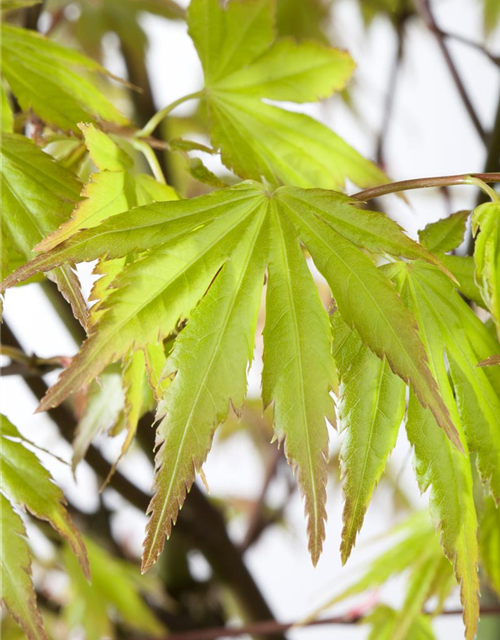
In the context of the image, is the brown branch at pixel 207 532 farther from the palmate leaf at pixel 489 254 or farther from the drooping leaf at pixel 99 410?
the palmate leaf at pixel 489 254

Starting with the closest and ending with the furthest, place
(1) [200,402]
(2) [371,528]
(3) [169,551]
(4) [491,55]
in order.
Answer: (1) [200,402]
(4) [491,55]
(3) [169,551]
(2) [371,528]

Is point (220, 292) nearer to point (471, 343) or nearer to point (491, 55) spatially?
point (471, 343)

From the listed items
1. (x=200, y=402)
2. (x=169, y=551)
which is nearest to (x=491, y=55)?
(x=200, y=402)

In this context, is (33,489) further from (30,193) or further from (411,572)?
(411,572)

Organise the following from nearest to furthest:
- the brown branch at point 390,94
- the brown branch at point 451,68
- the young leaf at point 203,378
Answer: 1. the young leaf at point 203,378
2. the brown branch at point 451,68
3. the brown branch at point 390,94

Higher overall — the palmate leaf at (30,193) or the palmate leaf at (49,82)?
the palmate leaf at (49,82)

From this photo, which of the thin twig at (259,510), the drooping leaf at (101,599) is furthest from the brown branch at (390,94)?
the drooping leaf at (101,599)
